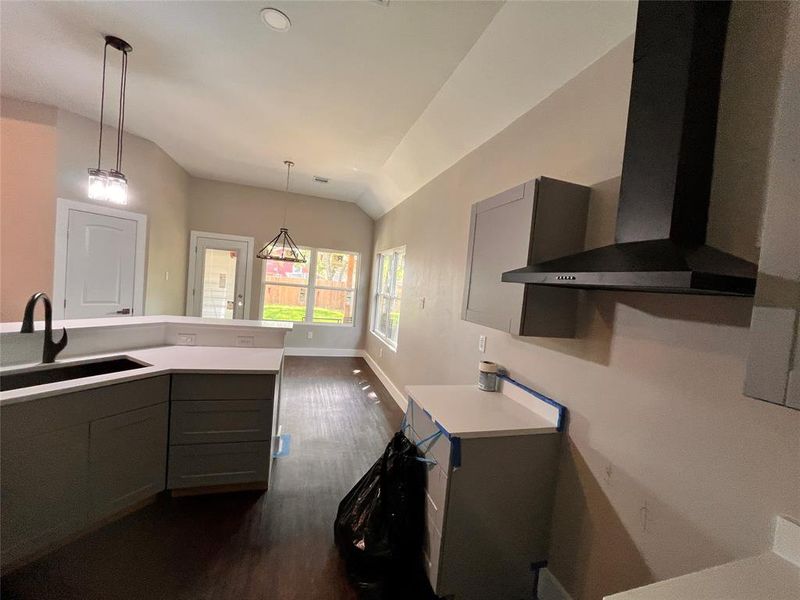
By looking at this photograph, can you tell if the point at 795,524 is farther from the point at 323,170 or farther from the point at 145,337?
the point at 323,170

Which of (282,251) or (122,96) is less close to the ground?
(122,96)

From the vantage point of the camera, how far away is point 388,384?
4.68 metres

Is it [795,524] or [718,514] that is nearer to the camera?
[795,524]

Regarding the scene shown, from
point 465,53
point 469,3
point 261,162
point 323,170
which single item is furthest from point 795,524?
point 261,162

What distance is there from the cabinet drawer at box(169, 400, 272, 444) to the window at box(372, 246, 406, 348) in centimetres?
253

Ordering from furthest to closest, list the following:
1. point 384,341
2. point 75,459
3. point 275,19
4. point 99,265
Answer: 1. point 384,341
2. point 99,265
3. point 275,19
4. point 75,459

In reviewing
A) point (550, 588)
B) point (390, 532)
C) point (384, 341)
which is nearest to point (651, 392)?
point (550, 588)

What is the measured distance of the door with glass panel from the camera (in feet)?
18.6

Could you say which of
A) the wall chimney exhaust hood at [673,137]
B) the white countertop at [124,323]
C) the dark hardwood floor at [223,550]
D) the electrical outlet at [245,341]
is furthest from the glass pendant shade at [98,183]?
the wall chimney exhaust hood at [673,137]

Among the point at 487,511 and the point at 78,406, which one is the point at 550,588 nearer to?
the point at 487,511

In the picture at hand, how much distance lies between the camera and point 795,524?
873 mm

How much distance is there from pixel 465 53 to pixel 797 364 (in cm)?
223

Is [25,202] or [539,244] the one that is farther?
[25,202]

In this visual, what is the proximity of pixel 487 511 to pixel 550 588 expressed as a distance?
0.57 meters
